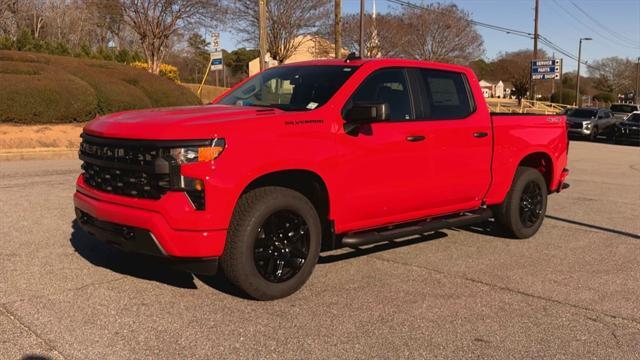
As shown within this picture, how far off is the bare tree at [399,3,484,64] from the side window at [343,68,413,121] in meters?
46.6

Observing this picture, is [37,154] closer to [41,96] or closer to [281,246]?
[41,96]

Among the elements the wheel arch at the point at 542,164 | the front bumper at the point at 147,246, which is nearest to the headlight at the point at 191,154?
the front bumper at the point at 147,246

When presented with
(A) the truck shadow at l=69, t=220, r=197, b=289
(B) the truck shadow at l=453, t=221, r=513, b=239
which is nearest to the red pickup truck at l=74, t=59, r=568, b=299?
(B) the truck shadow at l=453, t=221, r=513, b=239

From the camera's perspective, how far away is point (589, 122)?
93.5 feet

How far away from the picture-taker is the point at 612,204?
950 cm

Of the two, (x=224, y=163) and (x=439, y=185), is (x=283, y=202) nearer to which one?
(x=224, y=163)

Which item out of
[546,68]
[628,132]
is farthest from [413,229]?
[546,68]

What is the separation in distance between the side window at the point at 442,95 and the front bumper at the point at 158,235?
2460mm

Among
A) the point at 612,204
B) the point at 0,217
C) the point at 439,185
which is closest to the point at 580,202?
the point at 612,204

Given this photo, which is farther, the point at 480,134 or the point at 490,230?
the point at 490,230

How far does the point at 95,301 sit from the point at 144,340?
2.87 ft

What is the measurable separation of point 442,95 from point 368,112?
153 centimetres

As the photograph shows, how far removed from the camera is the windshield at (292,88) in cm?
522

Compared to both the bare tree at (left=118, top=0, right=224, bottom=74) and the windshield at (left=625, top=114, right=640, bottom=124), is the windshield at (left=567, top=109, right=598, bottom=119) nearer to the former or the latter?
the windshield at (left=625, top=114, right=640, bottom=124)
